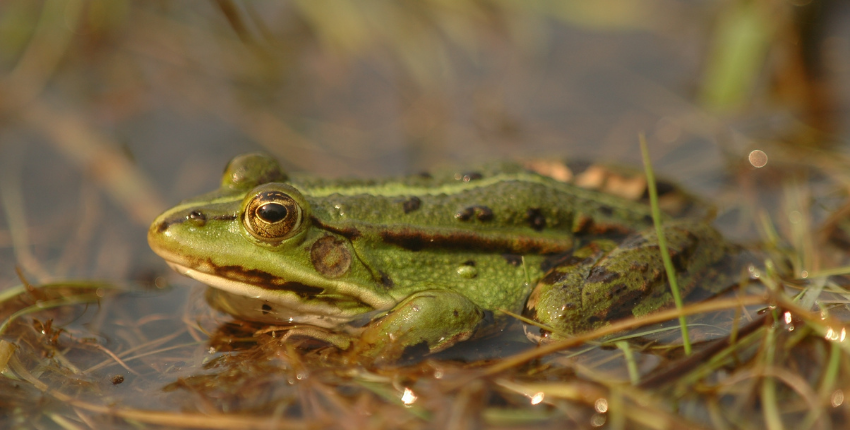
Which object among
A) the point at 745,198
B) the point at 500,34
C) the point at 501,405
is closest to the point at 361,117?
the point at 500,34

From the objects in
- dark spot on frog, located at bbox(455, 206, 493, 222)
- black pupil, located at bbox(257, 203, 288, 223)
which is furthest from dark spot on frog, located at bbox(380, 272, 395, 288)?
black pupil, located at bbox(257, 203, 288, 223)

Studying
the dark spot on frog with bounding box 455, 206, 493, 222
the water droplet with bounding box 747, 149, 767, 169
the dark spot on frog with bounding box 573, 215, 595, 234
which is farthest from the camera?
the water droplet with bounding box 747, 149, 767, 169

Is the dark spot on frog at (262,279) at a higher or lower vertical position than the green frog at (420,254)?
lower

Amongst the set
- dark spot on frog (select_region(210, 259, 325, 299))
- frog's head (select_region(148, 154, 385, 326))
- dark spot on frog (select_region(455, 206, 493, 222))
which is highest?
dark spot on frog (select_region(455, 206, 493, 222))

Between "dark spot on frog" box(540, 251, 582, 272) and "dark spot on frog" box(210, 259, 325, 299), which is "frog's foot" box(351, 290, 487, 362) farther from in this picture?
"dark spot on frog" box(540, 251, 582, 272)

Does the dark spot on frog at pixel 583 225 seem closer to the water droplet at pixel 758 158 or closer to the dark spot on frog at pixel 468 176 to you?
the dark spot on frog at pixel 468 176

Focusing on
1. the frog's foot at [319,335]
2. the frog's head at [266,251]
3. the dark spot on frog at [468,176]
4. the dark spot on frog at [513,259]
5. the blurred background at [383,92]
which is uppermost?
the blurred background at [383,92]

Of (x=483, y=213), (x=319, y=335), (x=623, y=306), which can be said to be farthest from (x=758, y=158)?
(x=319, y=335)

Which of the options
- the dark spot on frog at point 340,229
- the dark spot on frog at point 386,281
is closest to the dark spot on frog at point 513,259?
the dark spot on frog at point 386,281
